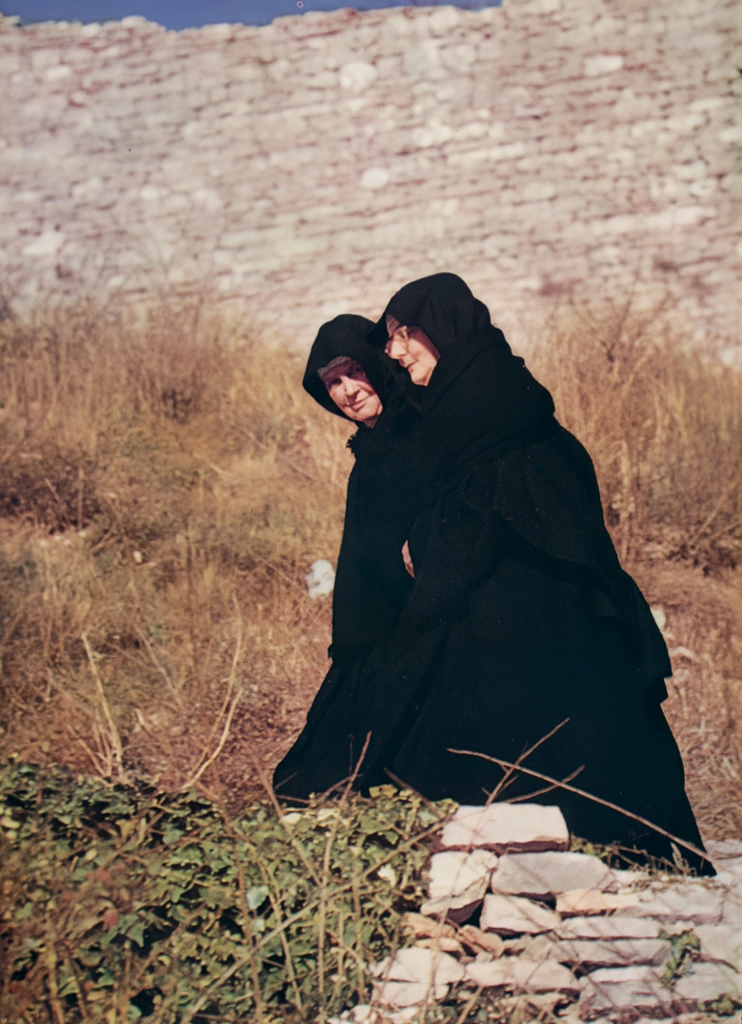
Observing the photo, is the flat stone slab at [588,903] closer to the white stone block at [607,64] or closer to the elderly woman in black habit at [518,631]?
the elderly woman in black habit at [518,631]

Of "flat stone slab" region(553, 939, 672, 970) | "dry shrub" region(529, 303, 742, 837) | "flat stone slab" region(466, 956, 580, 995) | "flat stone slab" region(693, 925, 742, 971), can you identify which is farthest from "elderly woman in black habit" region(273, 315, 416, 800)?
"dry shrub" region(529, 303, 742, 837)

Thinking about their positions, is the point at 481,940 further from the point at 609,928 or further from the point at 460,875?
the point at 609,928

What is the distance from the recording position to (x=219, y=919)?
2209mm

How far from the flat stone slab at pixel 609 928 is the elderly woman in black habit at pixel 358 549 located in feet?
2.63

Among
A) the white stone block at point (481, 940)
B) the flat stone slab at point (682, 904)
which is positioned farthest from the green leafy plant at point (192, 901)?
the flat stone slab at point (682, 904)

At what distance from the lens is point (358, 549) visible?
282 centimetres

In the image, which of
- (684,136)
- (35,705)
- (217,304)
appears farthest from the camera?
(684,136)

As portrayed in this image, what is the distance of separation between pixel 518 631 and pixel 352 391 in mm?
1005

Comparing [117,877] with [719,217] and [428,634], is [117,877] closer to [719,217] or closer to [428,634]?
[428,634]

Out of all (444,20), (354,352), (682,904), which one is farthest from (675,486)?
(444,20)

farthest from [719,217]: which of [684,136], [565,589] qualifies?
[565,589]

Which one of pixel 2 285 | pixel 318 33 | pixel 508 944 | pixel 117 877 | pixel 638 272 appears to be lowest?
pixel 508 944

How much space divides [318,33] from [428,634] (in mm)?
4259

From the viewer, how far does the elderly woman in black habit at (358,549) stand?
2.66m
